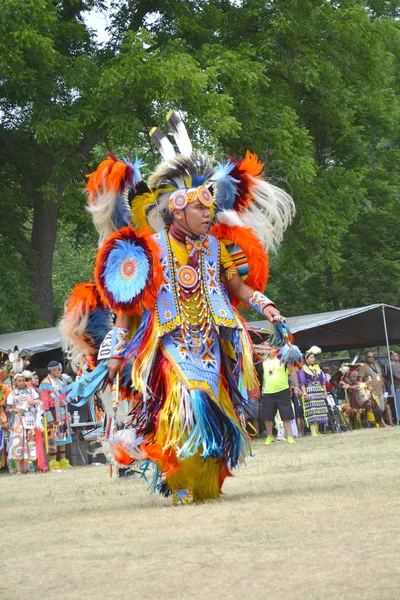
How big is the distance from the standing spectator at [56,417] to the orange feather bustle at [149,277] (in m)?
9.58

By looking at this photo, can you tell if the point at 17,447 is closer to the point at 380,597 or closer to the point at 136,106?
the point at 136,106

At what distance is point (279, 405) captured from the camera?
1830 centimetres

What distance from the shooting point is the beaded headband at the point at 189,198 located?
7.42 meters

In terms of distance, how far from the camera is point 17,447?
1590 centimetres

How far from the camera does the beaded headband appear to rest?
7422 millimetres

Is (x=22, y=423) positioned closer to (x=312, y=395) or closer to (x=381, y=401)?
(x=312, y=395)

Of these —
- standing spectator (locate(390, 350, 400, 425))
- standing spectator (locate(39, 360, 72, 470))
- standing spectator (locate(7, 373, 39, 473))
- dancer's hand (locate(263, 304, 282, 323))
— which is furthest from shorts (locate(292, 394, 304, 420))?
dancer's hand (locate(263, 304, 282, 323))

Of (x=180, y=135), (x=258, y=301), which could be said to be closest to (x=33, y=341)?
(x=180, y=135)

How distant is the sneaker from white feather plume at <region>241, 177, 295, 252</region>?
6.40ft

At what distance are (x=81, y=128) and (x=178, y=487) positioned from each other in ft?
45.6

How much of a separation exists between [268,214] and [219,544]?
3.70 m

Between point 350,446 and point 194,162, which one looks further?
point 350,446

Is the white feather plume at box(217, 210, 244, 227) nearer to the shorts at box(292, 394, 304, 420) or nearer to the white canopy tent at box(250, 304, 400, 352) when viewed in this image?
the white canopy tent at box(250, 304, 400, 352)

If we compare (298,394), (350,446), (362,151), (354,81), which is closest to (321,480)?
(350,446)
